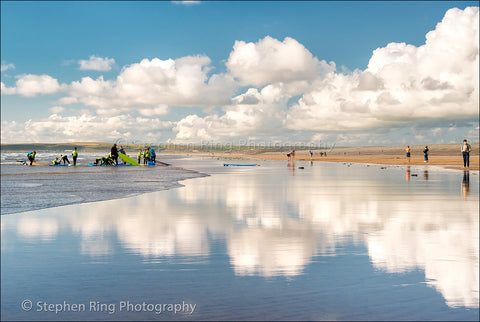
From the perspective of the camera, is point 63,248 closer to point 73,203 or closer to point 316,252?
point 316,252

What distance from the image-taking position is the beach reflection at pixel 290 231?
22.2 feet

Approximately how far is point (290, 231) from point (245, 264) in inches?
125

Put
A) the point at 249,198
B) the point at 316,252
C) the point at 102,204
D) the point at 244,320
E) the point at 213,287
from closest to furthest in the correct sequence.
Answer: the point at 244,320 < the point at 213,287 < the point at 316,252 < the point at 102,204 < the point at 249,198

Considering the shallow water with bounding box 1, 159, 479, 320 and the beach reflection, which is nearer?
the shallow water with bounding box 1, 159, 479, 320

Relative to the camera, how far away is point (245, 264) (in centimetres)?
681

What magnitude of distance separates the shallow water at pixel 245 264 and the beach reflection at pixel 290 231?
1.3 inches

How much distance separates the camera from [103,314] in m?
4.80

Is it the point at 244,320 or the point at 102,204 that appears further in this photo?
the point at 102,204

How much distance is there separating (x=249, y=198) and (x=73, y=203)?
6902 mm

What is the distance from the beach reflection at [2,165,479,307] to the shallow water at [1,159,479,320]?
33mm

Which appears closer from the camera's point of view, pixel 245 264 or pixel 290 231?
pixel 245 264

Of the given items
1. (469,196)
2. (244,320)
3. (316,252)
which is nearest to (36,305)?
(244,320)

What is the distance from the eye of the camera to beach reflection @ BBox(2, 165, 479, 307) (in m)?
6.78

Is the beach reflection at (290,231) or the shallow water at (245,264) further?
the beach reflection at (290,231)
